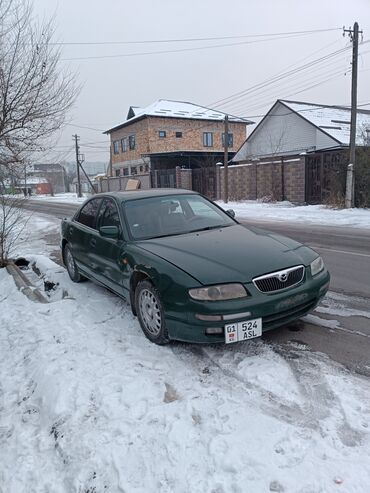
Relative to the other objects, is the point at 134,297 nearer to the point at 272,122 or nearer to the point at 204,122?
the point at 272,122

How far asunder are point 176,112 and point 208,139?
4.44 m

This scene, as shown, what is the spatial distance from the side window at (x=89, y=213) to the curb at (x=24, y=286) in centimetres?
120

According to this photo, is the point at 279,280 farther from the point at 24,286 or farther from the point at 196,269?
the point at 24,286

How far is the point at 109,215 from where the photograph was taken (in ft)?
16.1

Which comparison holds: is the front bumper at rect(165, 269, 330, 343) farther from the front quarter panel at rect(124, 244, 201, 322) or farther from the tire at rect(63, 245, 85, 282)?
the tire at rect(63, 245, 85, 282)

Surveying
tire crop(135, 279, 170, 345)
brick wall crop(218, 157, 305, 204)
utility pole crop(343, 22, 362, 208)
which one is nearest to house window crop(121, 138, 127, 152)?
brick wall crop(218, 157, 305, 204)

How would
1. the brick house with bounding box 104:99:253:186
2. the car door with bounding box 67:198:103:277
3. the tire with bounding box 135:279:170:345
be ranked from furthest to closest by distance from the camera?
the brick house with bounding box 104:99:253:186, the car door with bounding box 67:198:103:277, the tire with bounding box 135:279:170:345

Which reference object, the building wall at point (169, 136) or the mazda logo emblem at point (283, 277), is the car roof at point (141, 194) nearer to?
the mazda logo emblem at point (283, 277)

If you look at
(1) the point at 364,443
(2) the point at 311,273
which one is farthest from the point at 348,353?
(1) the point at 364,443

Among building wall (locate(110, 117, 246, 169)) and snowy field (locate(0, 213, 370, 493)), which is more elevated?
building wall (locate(110, 117, 246, 169))

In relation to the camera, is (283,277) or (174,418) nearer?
(174,418)

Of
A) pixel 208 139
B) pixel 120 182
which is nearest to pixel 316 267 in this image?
pixel 120 182

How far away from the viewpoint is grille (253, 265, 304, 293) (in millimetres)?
3342

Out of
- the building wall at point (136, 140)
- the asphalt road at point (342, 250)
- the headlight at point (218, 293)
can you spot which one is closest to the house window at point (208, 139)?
the building wall at point (136, 140)
